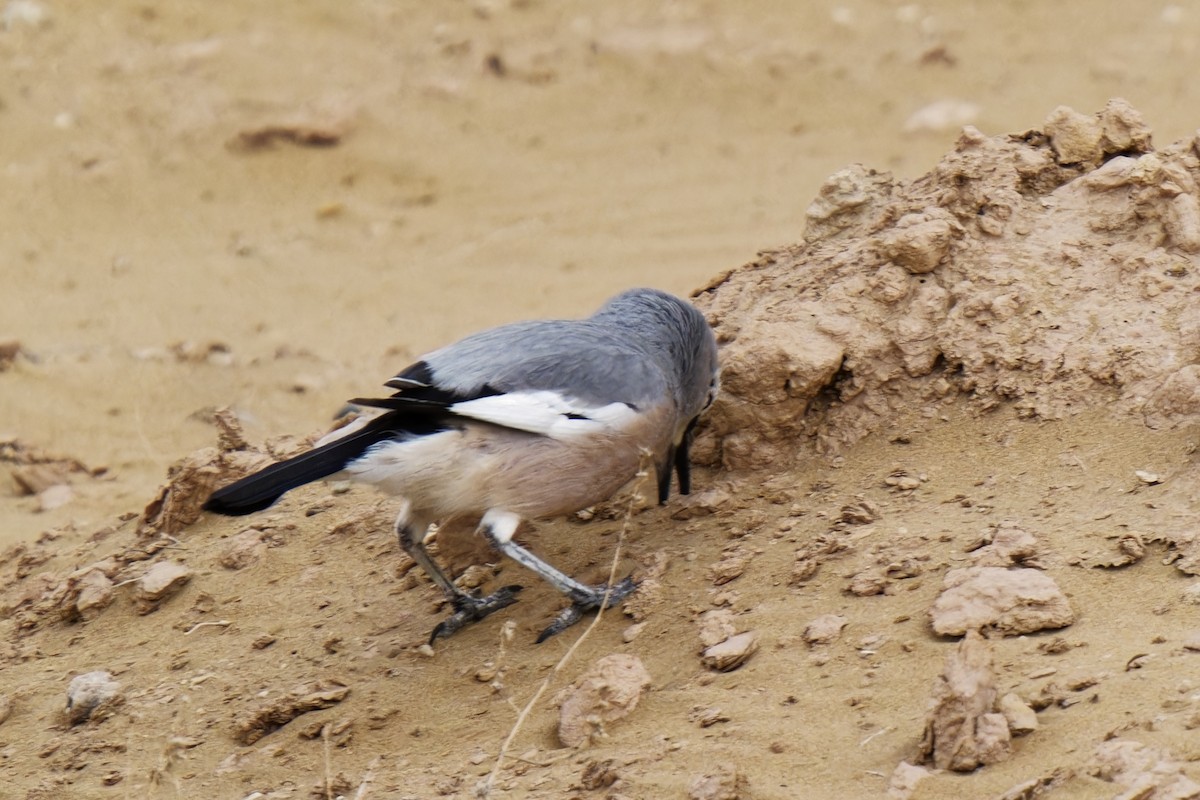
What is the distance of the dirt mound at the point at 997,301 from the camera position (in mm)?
4938

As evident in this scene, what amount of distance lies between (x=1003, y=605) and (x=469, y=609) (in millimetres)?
1977

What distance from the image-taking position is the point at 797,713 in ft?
12.4

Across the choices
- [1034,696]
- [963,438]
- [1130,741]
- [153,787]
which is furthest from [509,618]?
[1130,741]

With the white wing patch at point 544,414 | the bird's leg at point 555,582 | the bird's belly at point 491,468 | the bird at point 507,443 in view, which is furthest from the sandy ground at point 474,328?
the white wing patch at point 544,414

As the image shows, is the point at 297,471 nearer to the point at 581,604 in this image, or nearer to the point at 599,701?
the point at 581,604

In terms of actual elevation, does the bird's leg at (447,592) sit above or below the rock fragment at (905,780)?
below

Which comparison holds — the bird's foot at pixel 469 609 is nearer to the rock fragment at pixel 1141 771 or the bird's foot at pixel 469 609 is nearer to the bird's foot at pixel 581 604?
the bird's foot at pixel 581 604

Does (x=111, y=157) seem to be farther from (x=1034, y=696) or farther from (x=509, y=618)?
(x=1034, y=696)

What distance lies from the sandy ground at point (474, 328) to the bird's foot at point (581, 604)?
0.41ft

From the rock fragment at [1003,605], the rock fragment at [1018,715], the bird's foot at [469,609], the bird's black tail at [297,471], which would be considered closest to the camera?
the rock fragment at [1018,715]

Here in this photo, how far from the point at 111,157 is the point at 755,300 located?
27.0 ft

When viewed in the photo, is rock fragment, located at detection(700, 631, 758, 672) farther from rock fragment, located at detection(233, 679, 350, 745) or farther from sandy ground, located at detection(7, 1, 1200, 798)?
rock fragment, located at detection(233, 679, 350, 745)

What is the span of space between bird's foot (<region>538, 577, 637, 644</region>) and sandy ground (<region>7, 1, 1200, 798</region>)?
124mm

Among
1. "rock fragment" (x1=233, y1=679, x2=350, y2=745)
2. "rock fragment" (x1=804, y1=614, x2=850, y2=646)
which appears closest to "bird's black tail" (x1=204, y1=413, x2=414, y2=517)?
"rock fragment" (x1=233, y1=679, x2=350, y2=745)
